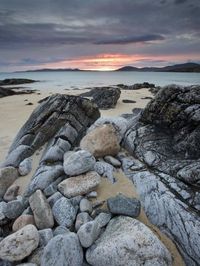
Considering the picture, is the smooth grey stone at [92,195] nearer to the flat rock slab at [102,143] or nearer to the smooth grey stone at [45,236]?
the smooth grey stone at [45,236]

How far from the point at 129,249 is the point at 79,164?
211 cm

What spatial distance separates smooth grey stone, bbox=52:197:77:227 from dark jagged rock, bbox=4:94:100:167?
149cm

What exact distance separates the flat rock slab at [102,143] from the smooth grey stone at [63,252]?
2.37 m

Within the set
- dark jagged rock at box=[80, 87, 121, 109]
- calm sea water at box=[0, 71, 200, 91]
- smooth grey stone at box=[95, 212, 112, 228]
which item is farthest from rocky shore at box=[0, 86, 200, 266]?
calm sea water at box=[0, 71, 200, 91]

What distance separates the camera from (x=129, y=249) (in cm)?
407

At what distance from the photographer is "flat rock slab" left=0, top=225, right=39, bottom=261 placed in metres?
4.29

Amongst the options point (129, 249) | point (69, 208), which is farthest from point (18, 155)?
point (129, 249)

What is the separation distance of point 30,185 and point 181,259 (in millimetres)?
3263

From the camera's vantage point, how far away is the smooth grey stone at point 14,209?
528 centimetres

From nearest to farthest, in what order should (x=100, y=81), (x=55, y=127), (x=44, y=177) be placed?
1. (x=44, y=177)
2. (x=55, y=127)
3. (x=100, y=81)

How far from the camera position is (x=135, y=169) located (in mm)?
5891

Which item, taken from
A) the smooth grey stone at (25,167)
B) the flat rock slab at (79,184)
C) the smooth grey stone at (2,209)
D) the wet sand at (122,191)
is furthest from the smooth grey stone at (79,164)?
the smooth grey stone at (2,209)

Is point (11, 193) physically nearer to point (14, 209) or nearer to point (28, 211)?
point (14, 209)

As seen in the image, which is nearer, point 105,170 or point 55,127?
point 105,170
